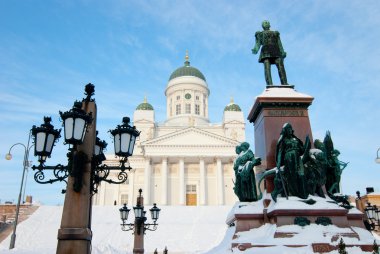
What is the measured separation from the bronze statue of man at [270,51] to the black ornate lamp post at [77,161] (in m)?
4.65

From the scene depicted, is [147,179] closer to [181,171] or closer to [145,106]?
[181,171]

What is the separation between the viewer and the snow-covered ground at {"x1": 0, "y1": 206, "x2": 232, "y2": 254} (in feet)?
83.7

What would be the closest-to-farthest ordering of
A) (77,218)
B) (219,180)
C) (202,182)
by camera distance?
(77,218)
(202,182)
(219,180)

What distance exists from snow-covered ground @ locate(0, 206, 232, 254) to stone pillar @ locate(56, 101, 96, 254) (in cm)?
1442

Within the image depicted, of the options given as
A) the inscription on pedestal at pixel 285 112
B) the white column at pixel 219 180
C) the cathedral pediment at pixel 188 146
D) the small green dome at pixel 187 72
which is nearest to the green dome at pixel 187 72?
the small green dome at pixel 187 72

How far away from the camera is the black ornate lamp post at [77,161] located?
4750 millimetres

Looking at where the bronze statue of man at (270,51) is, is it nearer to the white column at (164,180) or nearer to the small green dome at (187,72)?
the white column at (164,180)

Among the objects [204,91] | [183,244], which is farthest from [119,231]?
[204,91]

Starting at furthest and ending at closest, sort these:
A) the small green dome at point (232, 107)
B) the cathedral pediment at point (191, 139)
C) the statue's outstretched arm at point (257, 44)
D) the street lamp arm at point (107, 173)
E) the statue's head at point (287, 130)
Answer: the small green dome at point (232, 107)
the cathedral pediment at point (191, 139)
the statue's outstretched arm at point (257, 44)
the statue's head at point (287, 130)
the street lamp arm at point (107, 173)

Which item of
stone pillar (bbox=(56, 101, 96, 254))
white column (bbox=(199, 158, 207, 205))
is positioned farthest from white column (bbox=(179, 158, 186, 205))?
stone pillar (bbox=(56, 101, 96, 254))

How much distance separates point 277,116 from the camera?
26.2ft

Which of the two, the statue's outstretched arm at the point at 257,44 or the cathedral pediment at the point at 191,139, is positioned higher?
the cathedral pediment at the point at 191,139

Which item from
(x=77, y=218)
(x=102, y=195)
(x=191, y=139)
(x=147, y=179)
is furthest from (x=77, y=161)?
(x=102, y=195)

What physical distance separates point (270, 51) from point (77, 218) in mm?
6325
